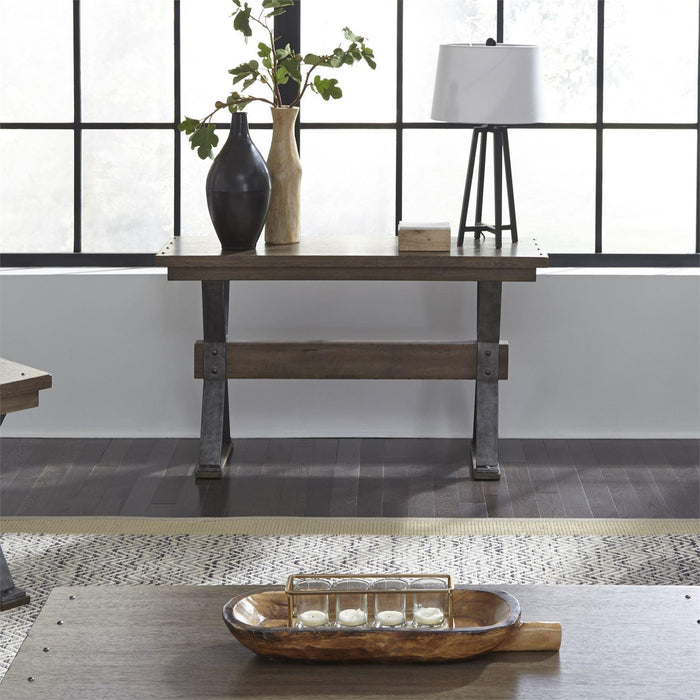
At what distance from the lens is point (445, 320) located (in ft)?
15.1

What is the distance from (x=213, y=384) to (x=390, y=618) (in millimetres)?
2267

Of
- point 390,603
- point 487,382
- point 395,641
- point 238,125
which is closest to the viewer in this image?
point 395,641

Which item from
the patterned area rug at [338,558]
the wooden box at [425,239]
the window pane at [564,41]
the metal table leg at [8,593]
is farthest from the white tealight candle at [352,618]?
the window pane at [564,41]

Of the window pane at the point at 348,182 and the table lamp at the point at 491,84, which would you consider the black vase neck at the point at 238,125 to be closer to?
the table lamp at the point at 491,84

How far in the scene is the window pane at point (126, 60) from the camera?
4672 mm

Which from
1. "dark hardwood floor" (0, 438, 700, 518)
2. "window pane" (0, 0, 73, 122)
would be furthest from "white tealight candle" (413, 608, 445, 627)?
"window pane" (0, 0, 73, 122)

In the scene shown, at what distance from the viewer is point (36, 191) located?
4.79 m

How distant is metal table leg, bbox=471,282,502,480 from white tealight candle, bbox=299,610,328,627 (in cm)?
213

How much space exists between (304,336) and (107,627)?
8.58 feet

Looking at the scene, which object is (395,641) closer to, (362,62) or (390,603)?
(390,603)

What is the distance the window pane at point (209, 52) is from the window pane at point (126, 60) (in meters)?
0.07

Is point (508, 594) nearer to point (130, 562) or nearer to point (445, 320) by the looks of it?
point (130, 562)

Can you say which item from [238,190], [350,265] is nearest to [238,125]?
[238,190]

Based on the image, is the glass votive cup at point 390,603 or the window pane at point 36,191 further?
the window pane at point 36,191
